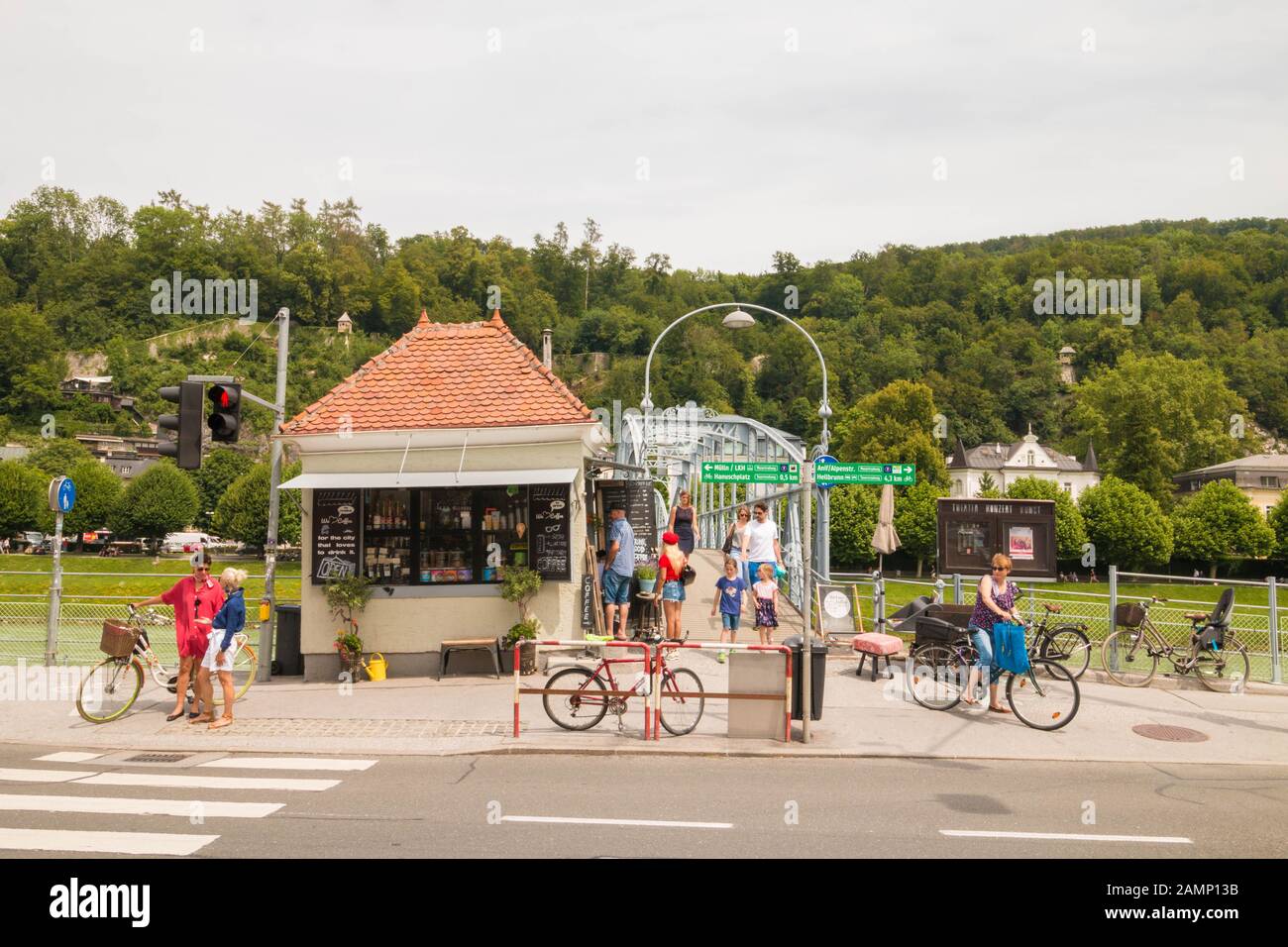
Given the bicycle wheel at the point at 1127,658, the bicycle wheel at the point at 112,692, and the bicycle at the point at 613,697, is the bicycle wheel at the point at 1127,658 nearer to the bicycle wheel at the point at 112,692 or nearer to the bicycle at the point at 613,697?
the bicycle at the point at 613,697

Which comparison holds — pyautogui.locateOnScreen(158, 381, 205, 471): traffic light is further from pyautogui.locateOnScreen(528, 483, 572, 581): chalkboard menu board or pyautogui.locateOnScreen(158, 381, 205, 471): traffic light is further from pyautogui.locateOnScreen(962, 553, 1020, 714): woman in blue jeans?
pyautogui.locateOnScreen(962, 553, 1020, 714): woman in blue jeans

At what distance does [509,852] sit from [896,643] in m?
8.04

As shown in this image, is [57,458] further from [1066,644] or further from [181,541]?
[1066,644]

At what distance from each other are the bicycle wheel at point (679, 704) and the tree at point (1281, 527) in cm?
8201

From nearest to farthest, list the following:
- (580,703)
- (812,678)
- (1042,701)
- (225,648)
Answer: (812,678), (580,703), (225,648), (1042,701)

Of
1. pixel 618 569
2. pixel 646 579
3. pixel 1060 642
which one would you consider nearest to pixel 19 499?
pixel 646 579

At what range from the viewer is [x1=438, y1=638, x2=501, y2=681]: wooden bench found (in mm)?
13969

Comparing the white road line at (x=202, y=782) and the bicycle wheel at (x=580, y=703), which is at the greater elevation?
the bicycle wheel at (x=580, y=703)

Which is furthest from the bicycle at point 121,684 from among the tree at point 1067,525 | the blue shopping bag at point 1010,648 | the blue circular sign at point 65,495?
the tree at point 1067,525

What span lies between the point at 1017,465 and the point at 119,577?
375 ft

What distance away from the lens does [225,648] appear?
36.7ft

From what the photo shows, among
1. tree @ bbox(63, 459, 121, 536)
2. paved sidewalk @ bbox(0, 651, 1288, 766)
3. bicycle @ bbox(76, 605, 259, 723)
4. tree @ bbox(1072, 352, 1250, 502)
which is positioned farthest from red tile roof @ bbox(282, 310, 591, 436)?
tree @ bbox(1072, 352, 1250, 502)

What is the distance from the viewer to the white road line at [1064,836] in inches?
279

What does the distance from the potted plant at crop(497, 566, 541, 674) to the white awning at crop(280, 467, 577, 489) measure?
136 centimetres
